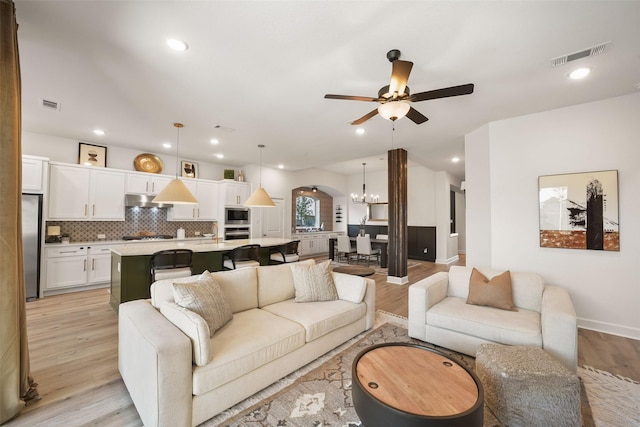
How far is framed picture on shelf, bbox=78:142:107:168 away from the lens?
531cm

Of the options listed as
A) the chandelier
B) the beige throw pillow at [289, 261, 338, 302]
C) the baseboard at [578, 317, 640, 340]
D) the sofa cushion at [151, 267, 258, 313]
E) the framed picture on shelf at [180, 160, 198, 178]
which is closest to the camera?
the sofa cushion at [151, 267, 258, 313]

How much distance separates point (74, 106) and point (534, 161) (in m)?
6.45

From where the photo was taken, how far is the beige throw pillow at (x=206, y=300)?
2082 mm

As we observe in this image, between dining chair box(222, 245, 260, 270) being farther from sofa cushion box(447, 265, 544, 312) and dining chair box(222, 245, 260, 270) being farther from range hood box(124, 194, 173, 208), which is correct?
sofa cushion box(447, 265, 544, 312)

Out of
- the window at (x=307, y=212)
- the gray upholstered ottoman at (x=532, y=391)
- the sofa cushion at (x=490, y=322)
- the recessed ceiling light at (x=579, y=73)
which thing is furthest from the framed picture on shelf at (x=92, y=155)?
the recessed ceiling light at (x=579, y=73)

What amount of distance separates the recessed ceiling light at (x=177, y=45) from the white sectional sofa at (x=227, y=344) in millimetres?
2073

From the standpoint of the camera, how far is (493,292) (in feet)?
9.38

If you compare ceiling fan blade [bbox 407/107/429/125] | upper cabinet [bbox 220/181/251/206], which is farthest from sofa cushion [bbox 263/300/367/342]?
upper cabinet [bbox 220/181/251/206]

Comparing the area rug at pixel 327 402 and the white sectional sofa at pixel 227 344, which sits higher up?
the white sectional sofa at pixel 227 344

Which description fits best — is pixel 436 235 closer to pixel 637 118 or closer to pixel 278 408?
pixel 637 118

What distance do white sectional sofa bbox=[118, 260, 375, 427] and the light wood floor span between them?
22cm

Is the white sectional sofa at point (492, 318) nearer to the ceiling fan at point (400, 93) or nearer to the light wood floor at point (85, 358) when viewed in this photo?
the light wood floor at point (85, 358)

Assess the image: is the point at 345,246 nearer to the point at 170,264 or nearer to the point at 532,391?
the point at 170,264

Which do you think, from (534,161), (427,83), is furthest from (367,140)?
(534,161)
